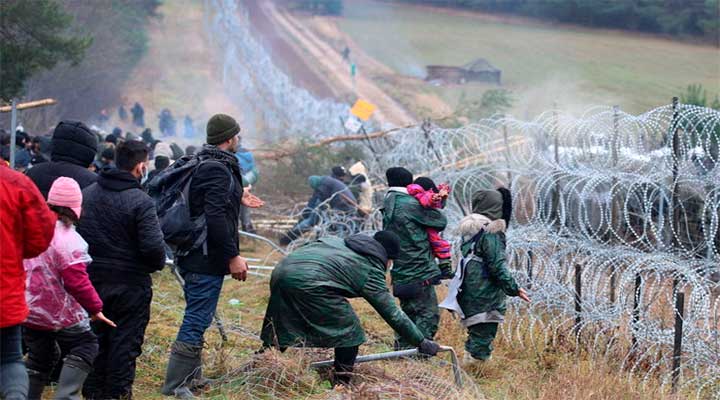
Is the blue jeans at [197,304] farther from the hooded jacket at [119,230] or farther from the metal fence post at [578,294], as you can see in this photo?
the metal fence post at [578,294]

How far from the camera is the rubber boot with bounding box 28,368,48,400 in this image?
460cm

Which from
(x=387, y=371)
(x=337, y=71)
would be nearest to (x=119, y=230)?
(x=387, y=371)

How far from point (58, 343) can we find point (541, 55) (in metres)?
41.2

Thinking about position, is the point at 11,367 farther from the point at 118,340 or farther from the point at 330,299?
the point at 330,299

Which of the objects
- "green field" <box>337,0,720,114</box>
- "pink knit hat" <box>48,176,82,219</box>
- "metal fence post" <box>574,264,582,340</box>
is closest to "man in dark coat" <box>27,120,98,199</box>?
"pink knit hat" <box>48,176,82,219</box>

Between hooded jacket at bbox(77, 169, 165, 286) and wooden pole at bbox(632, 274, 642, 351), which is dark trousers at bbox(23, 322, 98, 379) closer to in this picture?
hooded jacket at bbox(77, 169, 165, 286)

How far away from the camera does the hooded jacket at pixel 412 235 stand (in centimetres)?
662

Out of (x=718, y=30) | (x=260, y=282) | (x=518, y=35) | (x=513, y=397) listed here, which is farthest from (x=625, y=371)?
(x=518, y=35)

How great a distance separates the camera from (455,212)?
1001 centimetres

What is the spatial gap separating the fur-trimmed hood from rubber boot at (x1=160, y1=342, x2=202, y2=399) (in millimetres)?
2231

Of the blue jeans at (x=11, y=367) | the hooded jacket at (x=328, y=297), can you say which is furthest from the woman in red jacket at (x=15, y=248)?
the hooded jacket at (x=328, y=297)

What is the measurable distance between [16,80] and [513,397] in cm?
843

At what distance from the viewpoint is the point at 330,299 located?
16.7ft

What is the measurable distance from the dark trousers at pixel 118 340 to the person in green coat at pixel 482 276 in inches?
96.7
